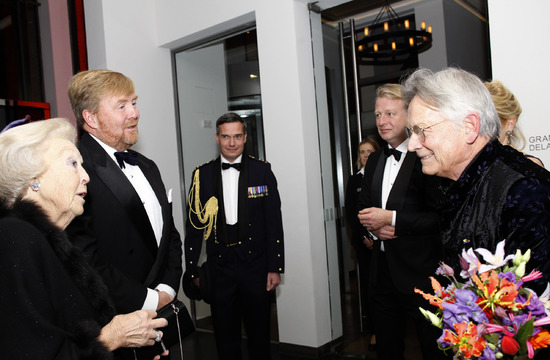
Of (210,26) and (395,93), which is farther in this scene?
(210,26)

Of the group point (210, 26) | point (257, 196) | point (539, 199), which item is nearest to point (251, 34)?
point (210, 26)

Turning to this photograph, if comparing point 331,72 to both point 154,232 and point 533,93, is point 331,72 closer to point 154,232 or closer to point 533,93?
point 533,93

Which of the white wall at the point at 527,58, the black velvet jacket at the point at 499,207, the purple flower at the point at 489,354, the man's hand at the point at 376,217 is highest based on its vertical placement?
the white wall at the point at 527,58

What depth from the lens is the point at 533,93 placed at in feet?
8.54

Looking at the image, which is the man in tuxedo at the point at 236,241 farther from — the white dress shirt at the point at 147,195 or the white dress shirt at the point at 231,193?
the white dress shirt at the point at 147,195

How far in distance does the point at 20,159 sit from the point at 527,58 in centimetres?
269

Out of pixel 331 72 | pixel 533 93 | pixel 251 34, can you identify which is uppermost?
pixel 251 34

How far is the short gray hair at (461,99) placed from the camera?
1.50 metres

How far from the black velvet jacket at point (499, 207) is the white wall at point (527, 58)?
1359mm

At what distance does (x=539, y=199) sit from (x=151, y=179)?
170cm

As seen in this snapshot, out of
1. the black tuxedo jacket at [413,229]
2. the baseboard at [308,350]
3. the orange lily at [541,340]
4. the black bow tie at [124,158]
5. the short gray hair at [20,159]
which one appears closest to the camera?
the orange lily at [541,340]

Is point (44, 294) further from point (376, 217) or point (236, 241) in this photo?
point (236, 241)

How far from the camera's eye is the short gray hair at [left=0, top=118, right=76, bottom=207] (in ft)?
4.57

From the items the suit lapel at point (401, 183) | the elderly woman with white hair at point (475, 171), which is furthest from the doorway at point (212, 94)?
the elderly woman with white hair at point (475, 171)
